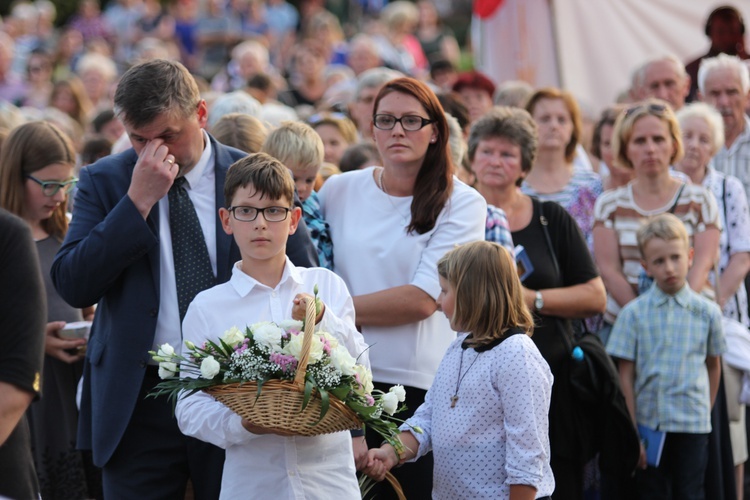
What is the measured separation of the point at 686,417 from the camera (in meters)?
6.13

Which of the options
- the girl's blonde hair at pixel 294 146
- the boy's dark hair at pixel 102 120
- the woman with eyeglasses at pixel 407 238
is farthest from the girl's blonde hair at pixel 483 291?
the boy's dark hair at pixel 102 120

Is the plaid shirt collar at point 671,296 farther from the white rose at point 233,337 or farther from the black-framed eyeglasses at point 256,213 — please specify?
the white rose at point 233,337

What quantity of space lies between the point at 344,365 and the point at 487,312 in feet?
3.09

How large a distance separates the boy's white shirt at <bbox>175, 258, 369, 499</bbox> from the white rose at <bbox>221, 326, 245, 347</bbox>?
17 cm

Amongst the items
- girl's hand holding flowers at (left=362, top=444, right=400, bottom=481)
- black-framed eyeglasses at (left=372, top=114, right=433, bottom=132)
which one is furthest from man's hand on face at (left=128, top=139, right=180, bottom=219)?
girl's hand holding flowers at (left=362, top=444, right=400, bottom=481)

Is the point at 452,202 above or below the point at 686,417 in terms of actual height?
above

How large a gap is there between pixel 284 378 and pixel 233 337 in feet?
0.80

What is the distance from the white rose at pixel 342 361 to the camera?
12.0ft

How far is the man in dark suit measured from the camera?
4.08 m

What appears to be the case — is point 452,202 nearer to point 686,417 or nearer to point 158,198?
point 158,198

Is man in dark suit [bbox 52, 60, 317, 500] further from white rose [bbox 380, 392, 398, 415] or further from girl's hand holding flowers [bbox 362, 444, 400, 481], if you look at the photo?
white rose [bbox 380, 392, 398, 415]

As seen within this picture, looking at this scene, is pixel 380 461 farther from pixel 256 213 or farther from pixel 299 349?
pixel 256 213

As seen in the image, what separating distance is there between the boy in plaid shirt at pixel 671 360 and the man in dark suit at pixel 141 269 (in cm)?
269

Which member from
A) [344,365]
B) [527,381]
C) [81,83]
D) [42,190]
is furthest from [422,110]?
[81,83]
